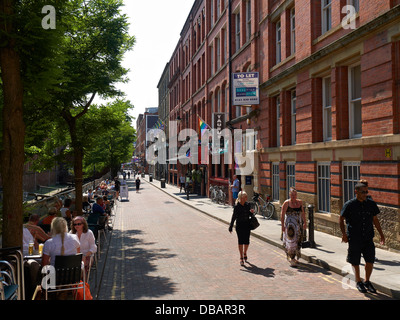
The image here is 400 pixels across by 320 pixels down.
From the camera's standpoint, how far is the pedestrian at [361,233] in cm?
650

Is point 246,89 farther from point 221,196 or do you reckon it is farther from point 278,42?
point 221,196

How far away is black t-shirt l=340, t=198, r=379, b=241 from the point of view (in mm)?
6527

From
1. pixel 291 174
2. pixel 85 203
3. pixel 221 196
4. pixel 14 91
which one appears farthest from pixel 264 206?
pixel 14 91

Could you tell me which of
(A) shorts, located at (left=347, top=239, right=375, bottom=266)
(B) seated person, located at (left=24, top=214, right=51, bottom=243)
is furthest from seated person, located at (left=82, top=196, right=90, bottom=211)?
(A) shorts, located at (left=347, top=239, right=375, bottom=266)

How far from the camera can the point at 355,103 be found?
11.8 metres

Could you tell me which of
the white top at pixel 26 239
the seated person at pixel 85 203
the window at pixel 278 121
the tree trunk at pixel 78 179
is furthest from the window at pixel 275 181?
the white top at pixel 26 239

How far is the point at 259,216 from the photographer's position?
18219 mm

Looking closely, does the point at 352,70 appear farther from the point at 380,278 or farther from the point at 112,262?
the point at 112,262

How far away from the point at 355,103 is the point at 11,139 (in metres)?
10.4

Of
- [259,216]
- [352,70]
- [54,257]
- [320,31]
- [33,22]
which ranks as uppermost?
[320,31]

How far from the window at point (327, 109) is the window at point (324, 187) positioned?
114 cm

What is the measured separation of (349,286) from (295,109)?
33.5 ft

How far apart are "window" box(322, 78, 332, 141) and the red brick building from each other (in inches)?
1.4
